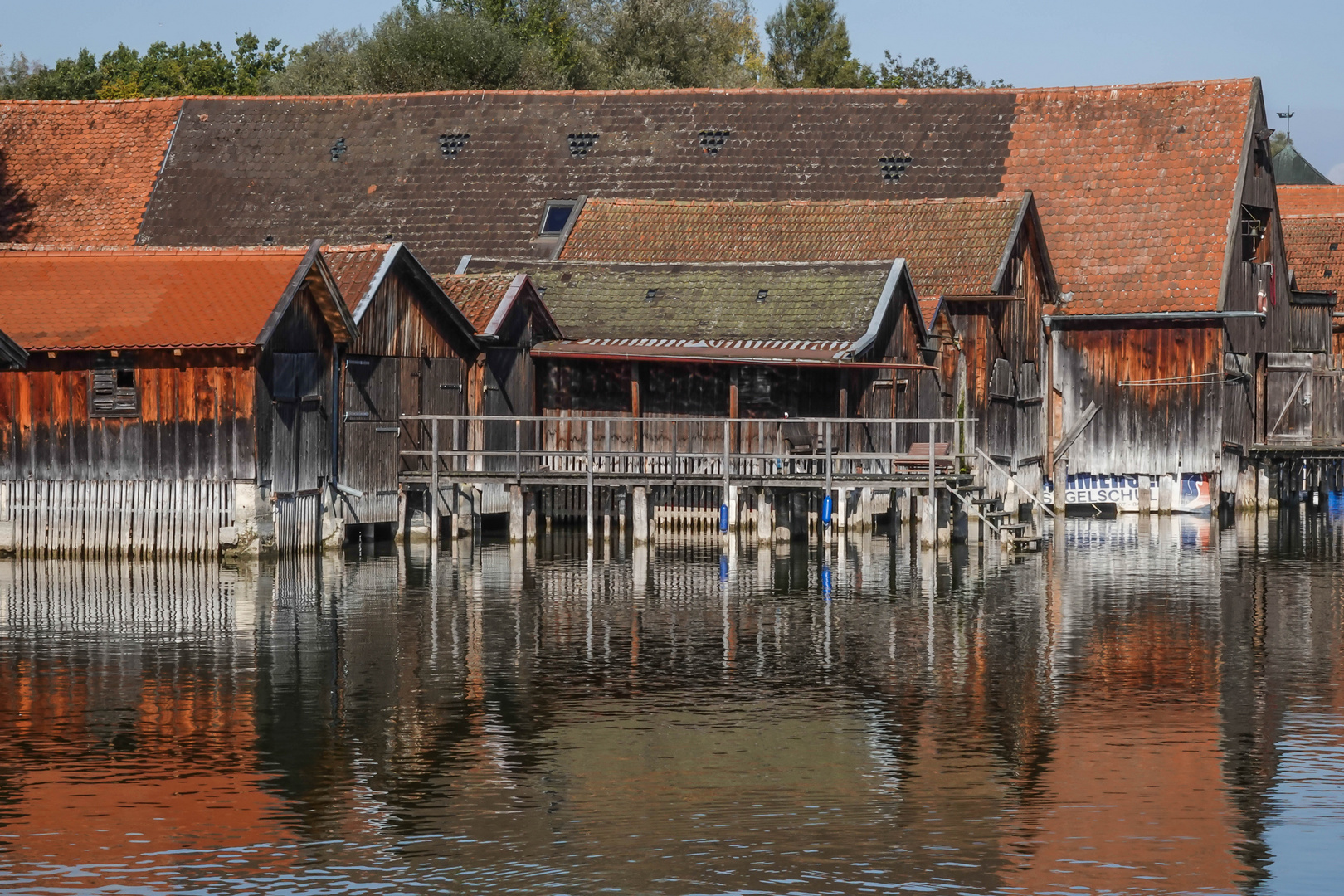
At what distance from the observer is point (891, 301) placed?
38.7 metres

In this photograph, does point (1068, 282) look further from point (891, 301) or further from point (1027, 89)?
point (891, 301)

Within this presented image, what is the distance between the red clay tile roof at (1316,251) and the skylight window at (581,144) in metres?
21.6

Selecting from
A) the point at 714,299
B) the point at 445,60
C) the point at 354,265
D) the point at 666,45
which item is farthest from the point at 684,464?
the point at 666,45

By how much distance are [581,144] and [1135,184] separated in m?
13.6

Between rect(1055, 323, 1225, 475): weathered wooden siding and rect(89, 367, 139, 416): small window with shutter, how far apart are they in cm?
2334

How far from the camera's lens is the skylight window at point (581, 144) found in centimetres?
5081

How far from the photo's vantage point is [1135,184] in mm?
48312

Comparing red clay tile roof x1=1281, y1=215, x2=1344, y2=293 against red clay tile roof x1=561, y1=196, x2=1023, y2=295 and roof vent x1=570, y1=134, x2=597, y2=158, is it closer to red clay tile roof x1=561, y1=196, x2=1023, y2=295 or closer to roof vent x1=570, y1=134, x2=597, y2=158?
red clay tile roof x1=561, y1=196, x2=1023, y2=295

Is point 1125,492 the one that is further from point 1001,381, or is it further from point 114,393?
point 114,393

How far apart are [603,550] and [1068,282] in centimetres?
Answer: 1683

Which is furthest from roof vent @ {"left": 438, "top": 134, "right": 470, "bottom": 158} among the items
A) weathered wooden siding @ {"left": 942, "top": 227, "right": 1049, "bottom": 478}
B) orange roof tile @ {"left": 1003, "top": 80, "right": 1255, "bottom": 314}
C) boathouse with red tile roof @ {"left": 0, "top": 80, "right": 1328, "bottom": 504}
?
weathered wooden siding @ {"left": 942, "top": 227, "right": 1049, "bottom": 478}

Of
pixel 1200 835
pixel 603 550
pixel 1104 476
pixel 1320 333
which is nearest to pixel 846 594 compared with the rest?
pixel 603 550

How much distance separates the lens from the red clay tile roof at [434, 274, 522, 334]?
38.7 m

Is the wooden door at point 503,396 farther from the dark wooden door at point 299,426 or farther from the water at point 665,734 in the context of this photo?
the water at point 665,734
